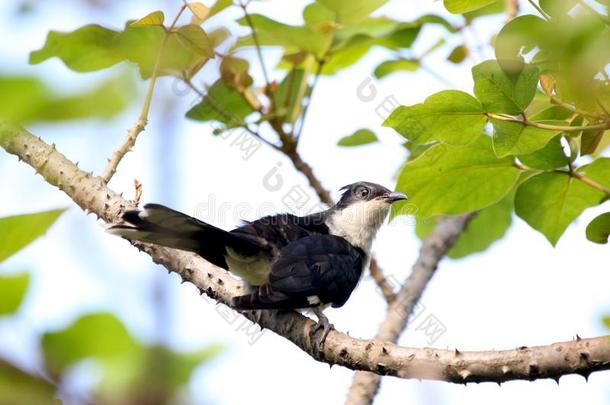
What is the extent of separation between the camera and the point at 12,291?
1.21 meters

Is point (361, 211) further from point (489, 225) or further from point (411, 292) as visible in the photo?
point (411, 292)

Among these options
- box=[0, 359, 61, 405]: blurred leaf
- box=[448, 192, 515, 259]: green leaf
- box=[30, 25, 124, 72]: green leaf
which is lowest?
box=[0, 359, 61, 405]: blurred leaf

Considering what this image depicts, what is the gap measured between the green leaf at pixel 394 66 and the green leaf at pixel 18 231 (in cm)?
313

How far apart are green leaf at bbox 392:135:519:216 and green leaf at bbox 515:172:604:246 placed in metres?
0.13

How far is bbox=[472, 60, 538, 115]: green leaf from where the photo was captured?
2840mm

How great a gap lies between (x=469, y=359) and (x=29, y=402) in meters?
1.95

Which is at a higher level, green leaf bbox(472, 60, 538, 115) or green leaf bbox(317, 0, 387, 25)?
green leaf bbox(317, 0, 387, 25)

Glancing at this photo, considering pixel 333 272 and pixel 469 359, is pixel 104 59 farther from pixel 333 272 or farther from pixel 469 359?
pixel 469 359

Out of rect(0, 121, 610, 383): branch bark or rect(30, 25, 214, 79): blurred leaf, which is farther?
Result: rect(30, 25, 214, 79): blurred leaf

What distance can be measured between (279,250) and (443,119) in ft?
6.56

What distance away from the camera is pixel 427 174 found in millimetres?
3543

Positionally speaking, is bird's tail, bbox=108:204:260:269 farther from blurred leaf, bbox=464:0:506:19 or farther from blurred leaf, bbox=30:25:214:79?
blurred leaf, bbox=464:0:506:19

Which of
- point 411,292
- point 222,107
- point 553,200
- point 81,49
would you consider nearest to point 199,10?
point 81,49

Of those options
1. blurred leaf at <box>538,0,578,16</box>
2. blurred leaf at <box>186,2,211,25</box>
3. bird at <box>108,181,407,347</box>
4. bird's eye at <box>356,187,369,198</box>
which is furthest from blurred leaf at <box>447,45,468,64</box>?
blurred leaf at <box>538,0,578,16</box>
